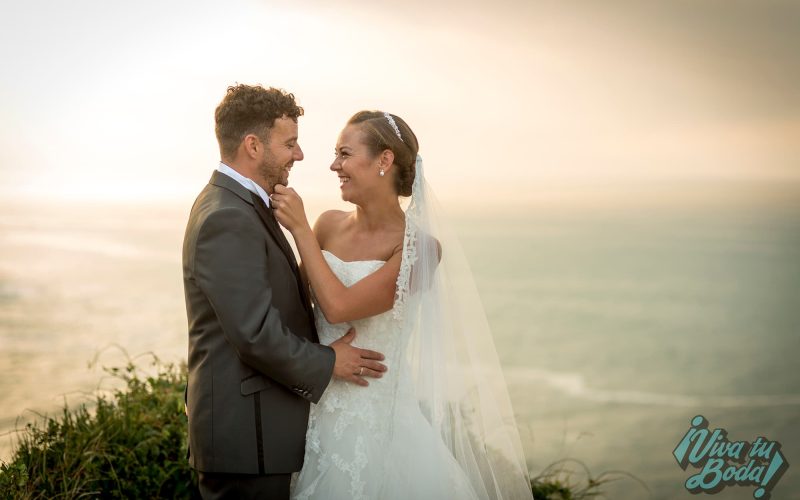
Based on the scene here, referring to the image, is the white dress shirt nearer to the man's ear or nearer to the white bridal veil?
the man's ear

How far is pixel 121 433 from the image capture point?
4496 millimetres

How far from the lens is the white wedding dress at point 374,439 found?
3.23 metres

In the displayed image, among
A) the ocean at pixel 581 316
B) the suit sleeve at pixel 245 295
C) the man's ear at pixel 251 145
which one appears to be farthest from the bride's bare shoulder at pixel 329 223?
the ocean at pixel 581 316

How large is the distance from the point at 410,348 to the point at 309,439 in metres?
0.64

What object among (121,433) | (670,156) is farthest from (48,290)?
(670,156)

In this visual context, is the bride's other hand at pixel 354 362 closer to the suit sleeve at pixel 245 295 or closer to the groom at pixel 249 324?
the groom at pixel 249 324

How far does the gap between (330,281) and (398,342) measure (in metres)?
0.49

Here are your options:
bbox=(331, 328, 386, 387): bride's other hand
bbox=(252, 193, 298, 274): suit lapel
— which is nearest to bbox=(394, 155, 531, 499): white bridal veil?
bbox=(331, 328, 386, 387): bride's other hand

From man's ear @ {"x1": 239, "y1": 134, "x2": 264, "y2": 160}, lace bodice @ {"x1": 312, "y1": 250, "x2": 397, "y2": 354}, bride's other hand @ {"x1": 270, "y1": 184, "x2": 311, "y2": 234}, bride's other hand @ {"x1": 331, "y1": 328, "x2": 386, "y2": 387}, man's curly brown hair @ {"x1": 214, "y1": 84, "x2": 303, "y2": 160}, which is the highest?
man's curly brown hair @ {"x1": 214, "y1": 84, "x2": 303, "y2": 160}

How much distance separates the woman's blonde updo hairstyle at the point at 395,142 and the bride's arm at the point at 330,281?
1.55 feet

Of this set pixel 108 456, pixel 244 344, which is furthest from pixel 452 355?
pixel 108 456

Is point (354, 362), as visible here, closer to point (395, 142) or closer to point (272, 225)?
point (272, 225)

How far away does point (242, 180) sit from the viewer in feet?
10.2

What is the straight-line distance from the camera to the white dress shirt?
309cm
